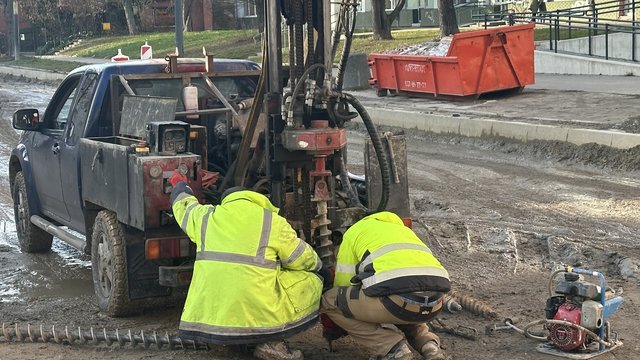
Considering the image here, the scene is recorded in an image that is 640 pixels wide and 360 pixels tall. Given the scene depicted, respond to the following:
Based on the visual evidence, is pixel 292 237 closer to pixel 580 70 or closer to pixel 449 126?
pixel 449 126

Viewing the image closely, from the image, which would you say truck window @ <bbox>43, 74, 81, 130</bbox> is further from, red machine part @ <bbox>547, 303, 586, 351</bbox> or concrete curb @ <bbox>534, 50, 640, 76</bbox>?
concrete curb @ <bbox>534, 50, 640, 76</bbox>

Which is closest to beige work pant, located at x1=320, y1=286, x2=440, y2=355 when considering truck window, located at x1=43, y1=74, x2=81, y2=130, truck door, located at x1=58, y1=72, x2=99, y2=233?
truck door, located at x1=58, y1=72, x2=99, y2=233

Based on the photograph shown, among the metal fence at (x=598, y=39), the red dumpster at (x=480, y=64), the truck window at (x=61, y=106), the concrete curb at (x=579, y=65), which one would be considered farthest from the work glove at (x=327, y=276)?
the metal fence at (x=598, y=39)

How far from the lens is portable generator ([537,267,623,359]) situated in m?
5.89

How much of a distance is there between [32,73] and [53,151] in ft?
110

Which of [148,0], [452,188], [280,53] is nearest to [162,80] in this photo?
[280,53]

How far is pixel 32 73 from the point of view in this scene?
40.7 metres

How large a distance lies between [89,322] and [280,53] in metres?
2.45

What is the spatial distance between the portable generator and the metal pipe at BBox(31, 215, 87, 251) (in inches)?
159

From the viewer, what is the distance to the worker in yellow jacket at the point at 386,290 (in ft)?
18.5

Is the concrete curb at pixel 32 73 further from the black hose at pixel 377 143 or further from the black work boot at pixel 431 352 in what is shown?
the black work boot at pixel 431 352

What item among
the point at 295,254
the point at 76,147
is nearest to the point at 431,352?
the point at 295,254

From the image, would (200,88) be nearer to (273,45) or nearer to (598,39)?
(273,45)

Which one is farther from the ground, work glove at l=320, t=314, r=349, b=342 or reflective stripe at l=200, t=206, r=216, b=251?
reflective stripe at l=200, t=206, r=216, b=251
